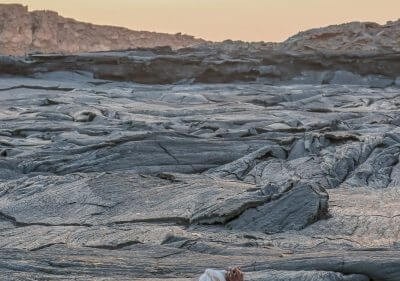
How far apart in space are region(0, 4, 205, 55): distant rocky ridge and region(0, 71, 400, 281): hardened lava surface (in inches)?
2261

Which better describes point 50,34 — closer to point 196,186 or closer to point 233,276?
point 196,186

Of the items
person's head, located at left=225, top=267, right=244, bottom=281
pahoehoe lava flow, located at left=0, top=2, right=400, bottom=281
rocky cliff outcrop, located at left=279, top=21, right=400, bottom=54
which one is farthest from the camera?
rocky cliff outcrop, located at left=279, top=21, right=400, bottom=54

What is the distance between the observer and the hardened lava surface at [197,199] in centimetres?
747

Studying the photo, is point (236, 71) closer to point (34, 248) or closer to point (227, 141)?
point (227, 141)

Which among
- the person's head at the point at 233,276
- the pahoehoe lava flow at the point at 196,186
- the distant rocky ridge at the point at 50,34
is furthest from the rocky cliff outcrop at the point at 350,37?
the person's head at the point at 233,276

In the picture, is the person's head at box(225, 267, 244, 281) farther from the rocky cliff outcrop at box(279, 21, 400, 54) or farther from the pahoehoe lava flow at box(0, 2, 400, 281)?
the rocky cliff outcrop at box(279, 21, 400, 54)

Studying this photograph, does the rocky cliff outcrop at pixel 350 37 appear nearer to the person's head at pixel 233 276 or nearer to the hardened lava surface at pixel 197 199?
the hardened lava surface at pixel 197 199

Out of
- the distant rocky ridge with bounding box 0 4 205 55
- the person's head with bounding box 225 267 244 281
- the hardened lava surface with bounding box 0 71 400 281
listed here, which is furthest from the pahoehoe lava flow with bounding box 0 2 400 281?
the distant rocky ridge with bounding box 0 4 205 55

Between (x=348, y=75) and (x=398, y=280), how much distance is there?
32509 millimetres

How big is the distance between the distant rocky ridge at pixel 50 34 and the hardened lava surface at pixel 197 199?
2261 inches

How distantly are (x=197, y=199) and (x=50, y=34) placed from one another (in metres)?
74.3

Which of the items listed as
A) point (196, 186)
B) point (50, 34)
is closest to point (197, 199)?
point (196, 186)

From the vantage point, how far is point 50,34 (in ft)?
Answer: 268

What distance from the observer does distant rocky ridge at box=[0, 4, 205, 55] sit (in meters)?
77.3
